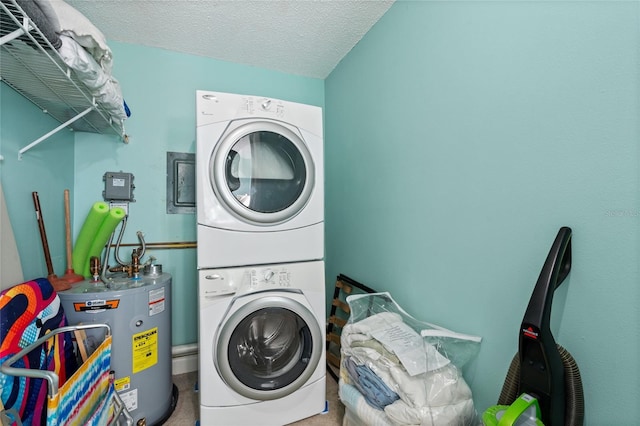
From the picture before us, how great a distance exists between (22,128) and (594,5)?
2268 millimetres

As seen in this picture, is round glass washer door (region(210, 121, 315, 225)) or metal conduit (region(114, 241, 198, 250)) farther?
metal conduit (region(114, 241, 198, 250))

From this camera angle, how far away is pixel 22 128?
1.31m

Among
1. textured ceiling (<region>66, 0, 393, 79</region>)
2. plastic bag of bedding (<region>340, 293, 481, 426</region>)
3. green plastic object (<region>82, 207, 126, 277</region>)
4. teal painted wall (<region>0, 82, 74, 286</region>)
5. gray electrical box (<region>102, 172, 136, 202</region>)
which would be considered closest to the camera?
plastic bag of bedding (<region>340, 293, 481, 426</region>)

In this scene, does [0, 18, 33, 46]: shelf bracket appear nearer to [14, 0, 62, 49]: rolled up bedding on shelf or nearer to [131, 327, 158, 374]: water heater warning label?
[14, 0, 62, 49]: rolled up bedding on shelf

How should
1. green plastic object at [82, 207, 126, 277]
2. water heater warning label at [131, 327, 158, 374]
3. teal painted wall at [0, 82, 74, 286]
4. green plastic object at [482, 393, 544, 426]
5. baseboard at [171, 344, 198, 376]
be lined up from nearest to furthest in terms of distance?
green plastic object at [482, 393, 544, 426]
teal painted wall at [0, 82, 74, 286]
water heater warning label at [131, 327, 158, 374]
green plastic object at [82, 207, 126, 277]
baseboard at [171, 344, 198, 376]

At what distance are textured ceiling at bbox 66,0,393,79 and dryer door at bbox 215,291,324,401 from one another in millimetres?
1701

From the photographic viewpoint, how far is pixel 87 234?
1641 millimetres

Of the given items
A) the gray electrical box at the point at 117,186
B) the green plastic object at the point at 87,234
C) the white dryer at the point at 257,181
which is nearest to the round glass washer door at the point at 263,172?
the white dryer at the point at 257,181

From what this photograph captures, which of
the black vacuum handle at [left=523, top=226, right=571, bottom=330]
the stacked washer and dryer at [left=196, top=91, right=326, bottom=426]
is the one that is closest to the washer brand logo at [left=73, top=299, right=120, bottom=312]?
the stacked washer and dryer at [left=196, top=91, right=326, bottom=426]

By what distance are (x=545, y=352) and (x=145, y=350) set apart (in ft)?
5.68

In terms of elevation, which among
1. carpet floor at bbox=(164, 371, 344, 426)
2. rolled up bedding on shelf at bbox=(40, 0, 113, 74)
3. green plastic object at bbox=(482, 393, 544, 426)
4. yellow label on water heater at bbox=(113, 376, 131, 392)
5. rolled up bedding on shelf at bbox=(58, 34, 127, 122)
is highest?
rolled up bedding on shelf at bbox=(40, 0, 113, 74)

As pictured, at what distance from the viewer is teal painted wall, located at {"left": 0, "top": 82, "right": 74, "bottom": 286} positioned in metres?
1.20

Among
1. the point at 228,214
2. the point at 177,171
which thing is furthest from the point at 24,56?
the point at 177,171

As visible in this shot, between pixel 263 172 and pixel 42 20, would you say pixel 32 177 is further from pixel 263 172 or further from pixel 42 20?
pixel 263 172
